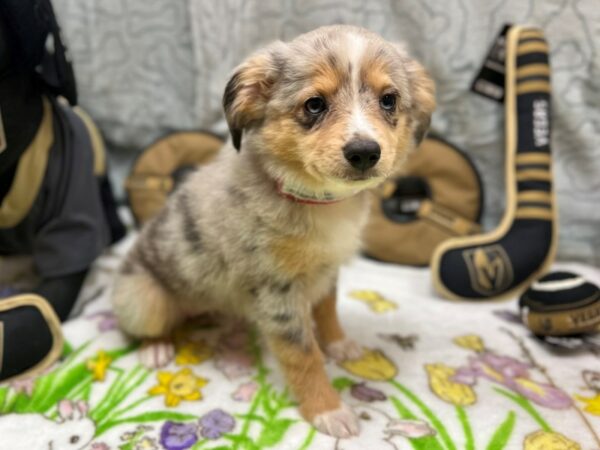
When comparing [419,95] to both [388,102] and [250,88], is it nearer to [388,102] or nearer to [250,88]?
[388,102]

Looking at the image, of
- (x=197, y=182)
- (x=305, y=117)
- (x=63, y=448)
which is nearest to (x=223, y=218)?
(x=197, y=182)

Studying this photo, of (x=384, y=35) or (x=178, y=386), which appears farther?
(x=384, y=35)

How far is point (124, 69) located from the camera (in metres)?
3.05

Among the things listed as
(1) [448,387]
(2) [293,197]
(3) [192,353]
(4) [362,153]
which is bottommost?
(3) [192,353]

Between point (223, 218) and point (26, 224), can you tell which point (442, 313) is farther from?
point (26, 224)

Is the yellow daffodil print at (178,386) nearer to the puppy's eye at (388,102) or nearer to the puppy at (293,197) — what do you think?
the puppy at (293,197)

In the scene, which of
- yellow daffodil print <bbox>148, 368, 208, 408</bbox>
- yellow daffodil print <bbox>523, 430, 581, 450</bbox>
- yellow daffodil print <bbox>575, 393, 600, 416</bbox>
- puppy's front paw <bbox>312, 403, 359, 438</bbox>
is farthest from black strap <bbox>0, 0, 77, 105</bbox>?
yellow daffodil print <bbox>575, 393, 600, 416</bbox>

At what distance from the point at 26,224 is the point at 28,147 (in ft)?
1.12

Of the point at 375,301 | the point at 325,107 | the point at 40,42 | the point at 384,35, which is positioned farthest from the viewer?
the point at 384,35

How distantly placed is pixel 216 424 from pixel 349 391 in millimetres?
473

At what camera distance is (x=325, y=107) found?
1515 mm

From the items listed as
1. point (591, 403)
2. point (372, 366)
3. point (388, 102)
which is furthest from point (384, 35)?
point (591, 403)

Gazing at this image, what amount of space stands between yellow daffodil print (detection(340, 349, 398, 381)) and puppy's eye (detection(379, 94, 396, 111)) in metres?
0.96

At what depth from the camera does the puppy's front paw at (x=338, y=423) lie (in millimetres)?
1632
